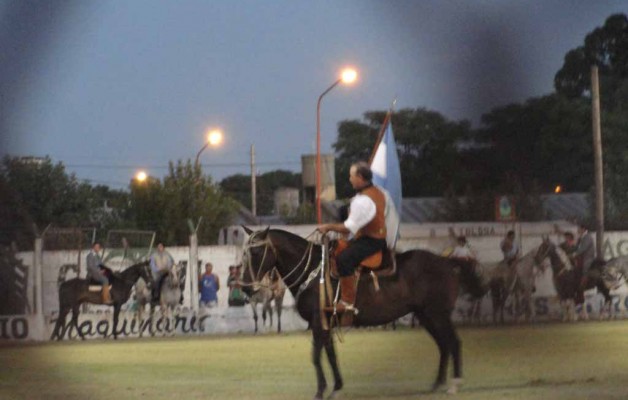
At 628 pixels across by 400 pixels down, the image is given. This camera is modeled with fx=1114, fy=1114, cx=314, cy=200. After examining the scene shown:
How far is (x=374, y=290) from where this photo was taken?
364 inches

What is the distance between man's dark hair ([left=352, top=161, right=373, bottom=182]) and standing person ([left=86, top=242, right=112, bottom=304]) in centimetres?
1503

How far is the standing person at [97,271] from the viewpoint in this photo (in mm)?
22753

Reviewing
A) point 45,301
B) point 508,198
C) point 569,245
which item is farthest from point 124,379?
point 45,301

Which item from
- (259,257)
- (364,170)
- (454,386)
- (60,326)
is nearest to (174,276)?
(60,326)

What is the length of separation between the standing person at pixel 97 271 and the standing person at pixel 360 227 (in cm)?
1435

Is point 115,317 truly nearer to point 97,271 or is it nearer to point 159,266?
point 97,271

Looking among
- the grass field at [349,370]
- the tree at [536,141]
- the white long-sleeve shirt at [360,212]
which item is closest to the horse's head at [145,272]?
the grass field at [349,370]

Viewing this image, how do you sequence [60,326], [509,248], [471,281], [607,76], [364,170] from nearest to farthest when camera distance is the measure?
[607,76], [509,248], [364,170], [471,281], [60,326]

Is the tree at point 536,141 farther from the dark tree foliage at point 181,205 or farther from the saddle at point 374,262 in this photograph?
the dark tree foliage at point 181,205

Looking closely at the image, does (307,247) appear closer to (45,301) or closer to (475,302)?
(475,302)

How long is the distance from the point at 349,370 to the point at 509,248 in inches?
335

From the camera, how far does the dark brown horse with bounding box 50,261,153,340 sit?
886 inches

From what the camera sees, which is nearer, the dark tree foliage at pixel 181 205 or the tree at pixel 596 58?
the tree at pixel 596 58

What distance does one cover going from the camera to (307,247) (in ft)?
30.2
